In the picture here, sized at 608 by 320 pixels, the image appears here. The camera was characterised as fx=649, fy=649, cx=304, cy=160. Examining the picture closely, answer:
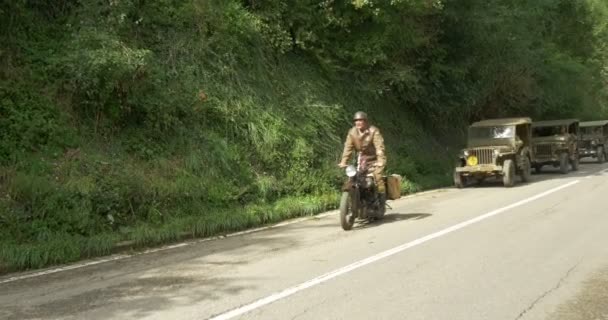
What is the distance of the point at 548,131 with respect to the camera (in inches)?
1019

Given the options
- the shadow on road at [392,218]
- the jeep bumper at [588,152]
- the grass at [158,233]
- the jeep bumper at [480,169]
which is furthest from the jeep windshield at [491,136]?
the jeep bumper at [588,152]

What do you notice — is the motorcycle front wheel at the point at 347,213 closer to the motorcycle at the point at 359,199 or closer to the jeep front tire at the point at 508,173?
the motorcycle at the point at 359,199

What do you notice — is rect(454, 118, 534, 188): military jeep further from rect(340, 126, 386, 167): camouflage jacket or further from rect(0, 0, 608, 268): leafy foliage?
rect(340, 126, 386, 167): camouflage jacket

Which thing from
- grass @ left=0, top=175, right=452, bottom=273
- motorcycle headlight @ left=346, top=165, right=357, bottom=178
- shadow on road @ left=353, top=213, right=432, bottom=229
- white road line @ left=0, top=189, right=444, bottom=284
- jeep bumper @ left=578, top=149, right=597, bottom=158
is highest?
motorcycle headlight @ left=346, top=165, right=357, bottom=178

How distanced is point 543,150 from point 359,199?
15519 mm

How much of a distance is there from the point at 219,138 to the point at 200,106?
2.80 ft

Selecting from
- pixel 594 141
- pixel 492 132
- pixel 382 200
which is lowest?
pixel 382 200

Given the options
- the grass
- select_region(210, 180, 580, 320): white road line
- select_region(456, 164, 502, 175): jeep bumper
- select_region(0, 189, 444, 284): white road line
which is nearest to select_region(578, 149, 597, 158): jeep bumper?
select_region(456, 164, 502, 175): jeep bumper

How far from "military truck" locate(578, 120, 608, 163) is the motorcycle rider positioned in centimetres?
2143

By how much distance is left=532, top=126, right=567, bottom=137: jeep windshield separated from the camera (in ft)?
83.8

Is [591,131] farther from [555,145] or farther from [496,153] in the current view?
[496,153]

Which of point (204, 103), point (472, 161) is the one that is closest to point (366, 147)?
point (204, 103)

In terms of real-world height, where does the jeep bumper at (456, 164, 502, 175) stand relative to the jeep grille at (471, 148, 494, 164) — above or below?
below

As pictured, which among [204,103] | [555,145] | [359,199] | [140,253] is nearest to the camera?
[140,253]
